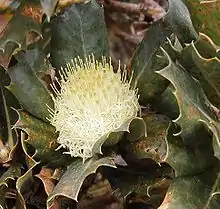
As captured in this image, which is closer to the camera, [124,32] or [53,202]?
[53,202]

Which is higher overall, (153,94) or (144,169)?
(153,94)

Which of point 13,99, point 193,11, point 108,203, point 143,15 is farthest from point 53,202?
point 143,15

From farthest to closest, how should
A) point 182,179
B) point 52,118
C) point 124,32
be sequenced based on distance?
point 124,32
point 52,118
point 182,179

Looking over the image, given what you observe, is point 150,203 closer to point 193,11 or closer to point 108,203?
point 108,203

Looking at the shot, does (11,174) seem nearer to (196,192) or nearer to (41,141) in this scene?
(41,141)

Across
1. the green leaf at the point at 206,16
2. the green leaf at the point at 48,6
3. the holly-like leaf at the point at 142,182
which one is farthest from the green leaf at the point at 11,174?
the green leaf at the point at 206,16

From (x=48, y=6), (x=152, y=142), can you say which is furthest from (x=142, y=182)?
(x=48, y=6)

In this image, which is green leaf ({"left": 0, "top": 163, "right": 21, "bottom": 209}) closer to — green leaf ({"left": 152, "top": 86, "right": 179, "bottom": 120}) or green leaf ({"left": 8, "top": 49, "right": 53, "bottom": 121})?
green leaf ({"left": 8, "top": 49, "right": 53, "bottom": 121})
